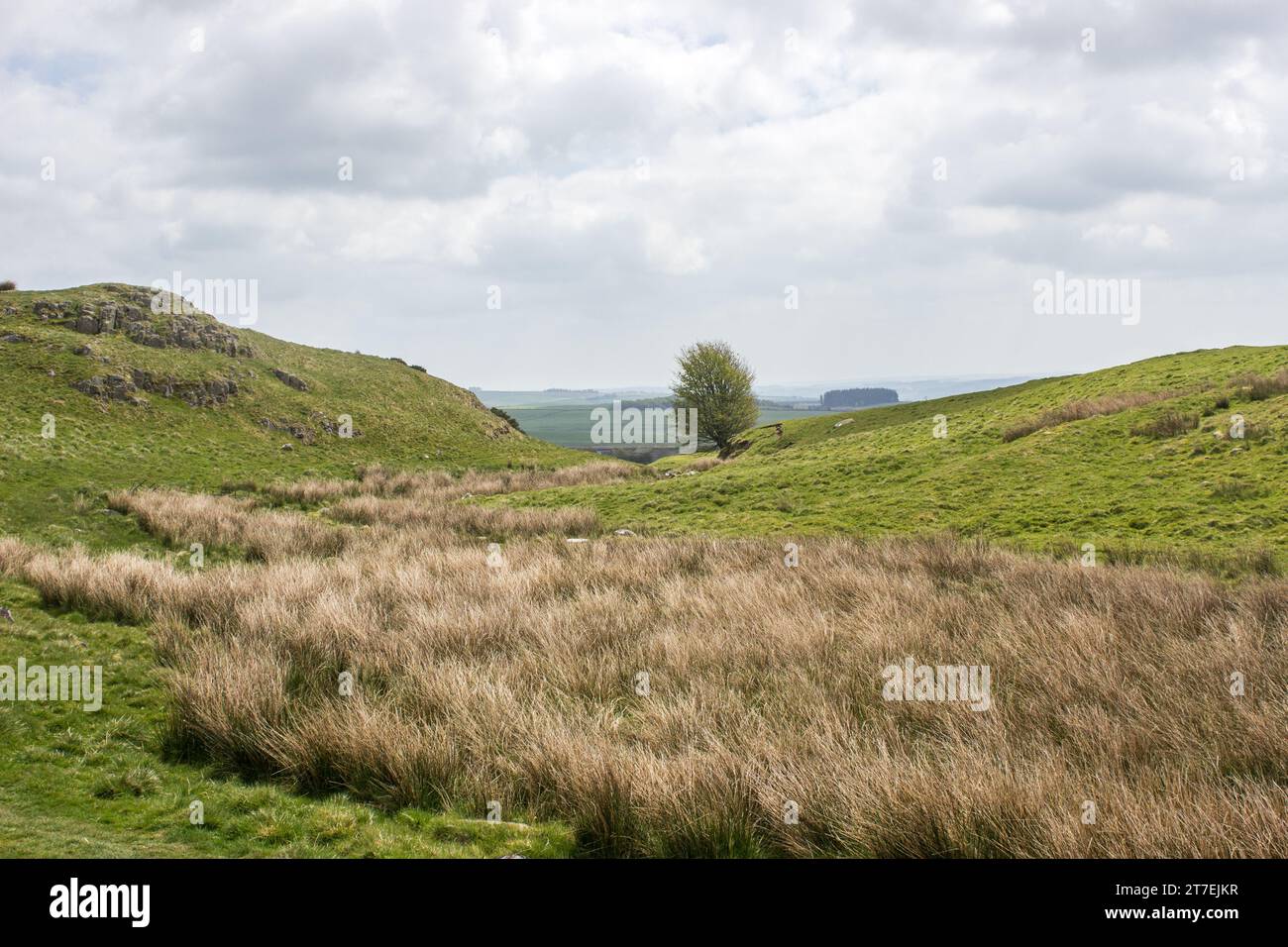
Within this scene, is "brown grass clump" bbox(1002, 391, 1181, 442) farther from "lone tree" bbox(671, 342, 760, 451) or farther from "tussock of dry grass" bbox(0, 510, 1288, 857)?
"lone tree" bbox(671, 342, 760, 451)

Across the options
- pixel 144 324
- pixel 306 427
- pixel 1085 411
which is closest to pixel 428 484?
pixel 306 427

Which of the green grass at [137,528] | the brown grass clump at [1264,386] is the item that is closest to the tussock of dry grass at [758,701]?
the green grass at [137,528]

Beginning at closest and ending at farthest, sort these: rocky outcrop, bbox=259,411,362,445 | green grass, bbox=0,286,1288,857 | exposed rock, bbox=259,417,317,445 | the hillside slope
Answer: green grass, bbox=0,286,1288,857, the hillside slope, exposed rock, bbox=259,417,317,445, rocky outcrop, bbox=259,411,362,445

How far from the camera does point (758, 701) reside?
8031 mm

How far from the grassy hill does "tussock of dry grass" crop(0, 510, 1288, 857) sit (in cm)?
667

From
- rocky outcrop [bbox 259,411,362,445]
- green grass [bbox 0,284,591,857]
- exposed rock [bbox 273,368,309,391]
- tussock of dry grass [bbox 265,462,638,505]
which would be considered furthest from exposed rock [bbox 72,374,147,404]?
tussock of dry grass [bbox 265,462,638,505]

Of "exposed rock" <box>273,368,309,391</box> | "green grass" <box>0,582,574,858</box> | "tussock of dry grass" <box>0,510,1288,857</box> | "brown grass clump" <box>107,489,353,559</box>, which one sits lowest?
"green grass" <box>0,582,574,858</box>

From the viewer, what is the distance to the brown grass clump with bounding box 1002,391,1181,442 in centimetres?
2986

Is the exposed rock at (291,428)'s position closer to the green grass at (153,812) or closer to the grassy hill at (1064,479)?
the grassy hill at (1064,479)

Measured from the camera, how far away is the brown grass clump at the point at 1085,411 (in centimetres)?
2986

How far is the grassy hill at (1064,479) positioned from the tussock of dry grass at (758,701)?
21.9 ft

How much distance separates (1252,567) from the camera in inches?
523
